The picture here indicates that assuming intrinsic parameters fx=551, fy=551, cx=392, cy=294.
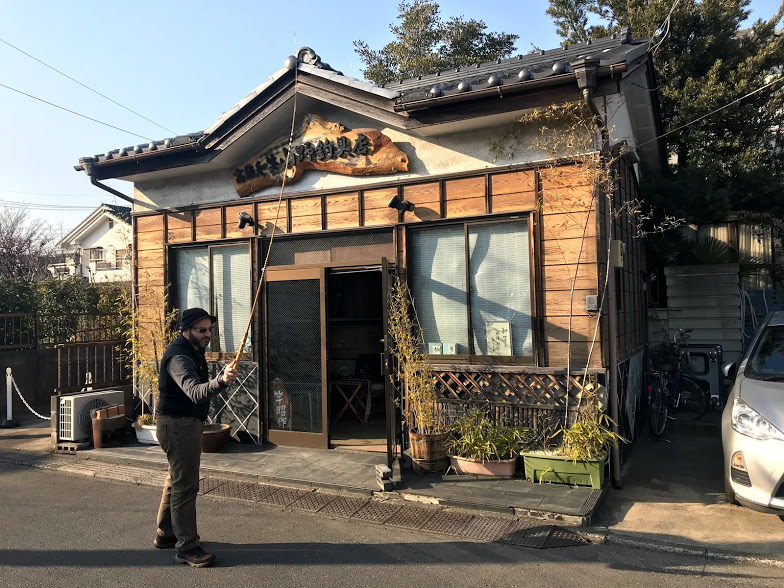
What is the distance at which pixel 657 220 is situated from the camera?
392 inches

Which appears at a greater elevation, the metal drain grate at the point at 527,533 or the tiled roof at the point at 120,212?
the tiled roof at the point at 120,212

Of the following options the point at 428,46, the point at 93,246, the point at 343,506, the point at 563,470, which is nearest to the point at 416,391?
the point at 343,506

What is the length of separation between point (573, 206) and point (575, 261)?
59 cm

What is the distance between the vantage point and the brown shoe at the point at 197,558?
13.1 ft

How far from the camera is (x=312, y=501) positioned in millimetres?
5488

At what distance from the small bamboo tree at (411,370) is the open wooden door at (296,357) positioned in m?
1.15

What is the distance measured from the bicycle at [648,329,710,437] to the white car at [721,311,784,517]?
268 cm

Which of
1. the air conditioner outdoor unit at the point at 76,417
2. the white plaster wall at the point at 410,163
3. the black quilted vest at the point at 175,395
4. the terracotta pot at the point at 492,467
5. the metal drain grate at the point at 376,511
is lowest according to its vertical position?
the metal drain grate at the point at 376,511

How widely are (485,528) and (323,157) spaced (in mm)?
4920

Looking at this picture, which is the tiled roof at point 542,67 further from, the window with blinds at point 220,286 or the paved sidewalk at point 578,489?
the paved sidewalk at point 578,489

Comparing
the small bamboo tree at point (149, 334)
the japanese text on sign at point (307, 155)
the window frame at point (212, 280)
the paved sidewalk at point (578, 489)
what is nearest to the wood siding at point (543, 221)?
the window frame at point (212, 280)

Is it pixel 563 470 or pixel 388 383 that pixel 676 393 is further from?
pixel 388 383

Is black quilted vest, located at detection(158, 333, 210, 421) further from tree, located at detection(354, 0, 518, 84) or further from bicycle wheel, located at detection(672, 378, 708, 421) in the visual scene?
tree, located at detection(354, 0, 518, 84)

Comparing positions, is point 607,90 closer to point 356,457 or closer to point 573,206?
point 573,206
